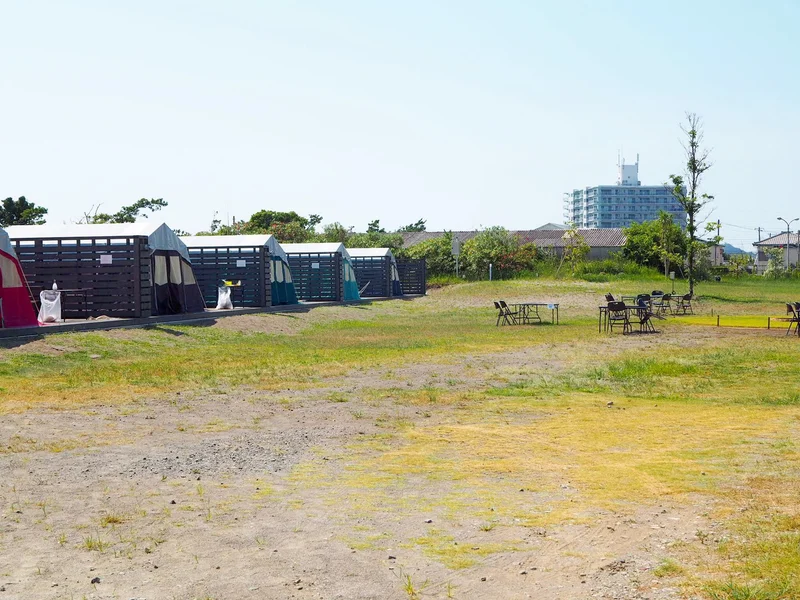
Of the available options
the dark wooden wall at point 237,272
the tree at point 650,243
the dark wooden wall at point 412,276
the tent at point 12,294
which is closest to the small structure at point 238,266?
the dark wooden wall at point 237,272

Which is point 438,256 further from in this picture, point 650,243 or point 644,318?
point 644,318

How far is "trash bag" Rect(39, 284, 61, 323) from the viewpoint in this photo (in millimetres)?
22500

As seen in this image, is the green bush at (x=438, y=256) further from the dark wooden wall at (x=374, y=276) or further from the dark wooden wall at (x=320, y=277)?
the dark wooden wall at (x=320, y=277)

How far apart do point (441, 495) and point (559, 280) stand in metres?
47.4

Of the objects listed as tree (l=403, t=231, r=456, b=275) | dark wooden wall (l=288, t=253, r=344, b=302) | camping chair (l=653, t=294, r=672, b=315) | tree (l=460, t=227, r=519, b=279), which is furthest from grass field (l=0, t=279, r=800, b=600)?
tree (l=403, t=231, r=456, b=275)

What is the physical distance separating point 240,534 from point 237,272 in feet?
92.8

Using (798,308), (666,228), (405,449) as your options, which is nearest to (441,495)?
(405,449)

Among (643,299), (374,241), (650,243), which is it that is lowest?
(643,299)

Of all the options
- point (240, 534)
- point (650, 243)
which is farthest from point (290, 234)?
point (240, 534)

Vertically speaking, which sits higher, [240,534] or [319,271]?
[319,271]

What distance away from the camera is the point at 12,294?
21047mm

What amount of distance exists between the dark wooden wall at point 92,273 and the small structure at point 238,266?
8654 millimetres

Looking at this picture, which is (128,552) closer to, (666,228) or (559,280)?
(559,280)

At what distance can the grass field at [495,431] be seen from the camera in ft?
19.1
